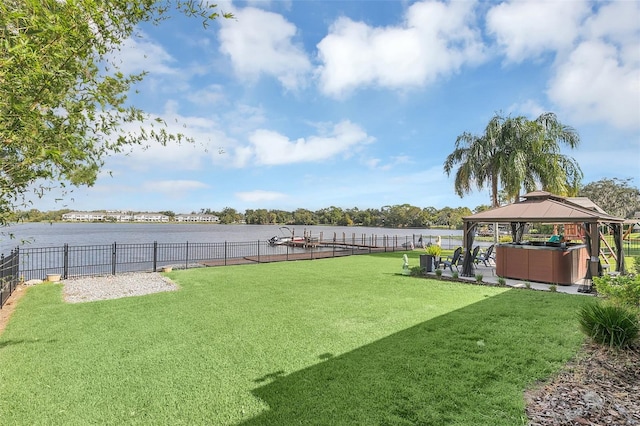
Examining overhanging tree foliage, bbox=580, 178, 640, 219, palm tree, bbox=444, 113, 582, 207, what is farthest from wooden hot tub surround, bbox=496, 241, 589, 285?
overhanging tree foliage, bbox=580, 178, 640, 219

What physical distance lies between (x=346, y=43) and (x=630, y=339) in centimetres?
957

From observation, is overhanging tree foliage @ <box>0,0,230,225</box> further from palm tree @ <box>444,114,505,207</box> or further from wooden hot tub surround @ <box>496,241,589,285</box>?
palm tree @ <box>444,114,505,207</box>

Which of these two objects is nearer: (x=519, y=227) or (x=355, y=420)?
(x=355, y=420)

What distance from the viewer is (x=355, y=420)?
282cm

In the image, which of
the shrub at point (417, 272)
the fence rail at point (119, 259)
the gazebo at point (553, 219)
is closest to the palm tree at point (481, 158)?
the fence rail at point (119, 259)

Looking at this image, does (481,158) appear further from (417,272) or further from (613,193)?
(613,193)

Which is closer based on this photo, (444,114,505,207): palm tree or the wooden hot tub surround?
the wooden hot tub surround

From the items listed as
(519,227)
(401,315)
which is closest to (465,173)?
(519,227)

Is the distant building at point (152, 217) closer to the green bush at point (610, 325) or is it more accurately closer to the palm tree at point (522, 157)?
the palm tree at point (522, 157)

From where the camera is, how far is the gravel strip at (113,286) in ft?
27.2

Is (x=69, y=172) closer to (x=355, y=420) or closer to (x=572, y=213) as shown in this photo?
(x=355, y=420)

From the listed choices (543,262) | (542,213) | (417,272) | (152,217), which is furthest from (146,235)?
(152,217)

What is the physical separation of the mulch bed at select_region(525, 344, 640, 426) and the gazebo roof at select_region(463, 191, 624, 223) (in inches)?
218

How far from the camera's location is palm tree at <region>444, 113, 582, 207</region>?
18078 millimetres
